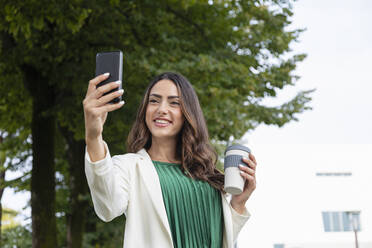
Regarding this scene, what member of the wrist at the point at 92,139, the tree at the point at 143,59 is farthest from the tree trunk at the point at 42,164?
the wrist at the point at 92,139

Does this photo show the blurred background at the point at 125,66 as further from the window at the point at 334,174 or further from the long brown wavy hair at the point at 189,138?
the window at the point at 334,174

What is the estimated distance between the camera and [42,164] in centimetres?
1026

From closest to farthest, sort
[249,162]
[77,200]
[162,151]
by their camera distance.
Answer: [249,162] < [162,151] < [77,200]

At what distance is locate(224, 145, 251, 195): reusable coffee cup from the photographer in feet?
8.17

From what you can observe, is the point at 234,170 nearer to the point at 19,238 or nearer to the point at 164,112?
the point at 164,112

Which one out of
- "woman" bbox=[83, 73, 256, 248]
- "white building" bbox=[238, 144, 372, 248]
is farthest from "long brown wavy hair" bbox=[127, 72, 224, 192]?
"white building" bbox=[238, 144, 372, 248]

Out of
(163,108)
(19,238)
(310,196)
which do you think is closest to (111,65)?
(163,108)

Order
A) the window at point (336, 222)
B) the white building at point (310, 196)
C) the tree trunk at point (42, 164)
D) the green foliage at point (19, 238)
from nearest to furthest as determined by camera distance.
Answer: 1. the tree trunk at point (42, 164)
2. the green foliage at point (19, 238)
3. the white building at point (310, 196)
4. the window at point (336, 222)

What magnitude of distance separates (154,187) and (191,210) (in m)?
0.26

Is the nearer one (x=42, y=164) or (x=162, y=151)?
(x=162, y=151)

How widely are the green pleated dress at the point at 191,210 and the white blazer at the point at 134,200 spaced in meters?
0.10

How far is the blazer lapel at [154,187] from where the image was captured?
2387 mm

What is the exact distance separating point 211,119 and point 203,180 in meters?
6.07

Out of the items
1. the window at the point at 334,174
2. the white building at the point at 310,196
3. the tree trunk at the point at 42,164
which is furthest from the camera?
the window at the point at 334,174
